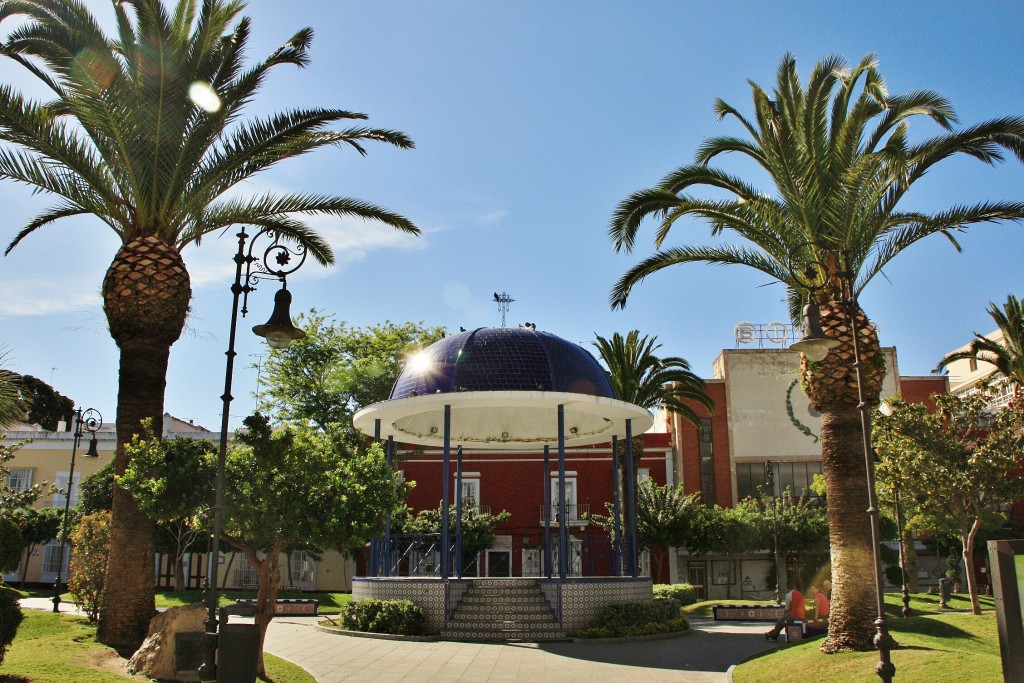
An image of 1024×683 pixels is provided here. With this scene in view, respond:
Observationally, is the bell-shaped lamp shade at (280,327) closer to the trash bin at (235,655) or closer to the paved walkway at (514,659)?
the trash bin at (235,655)

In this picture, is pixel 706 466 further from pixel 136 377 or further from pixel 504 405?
pixel 136 377

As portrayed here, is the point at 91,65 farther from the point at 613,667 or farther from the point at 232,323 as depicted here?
the point at 613,667

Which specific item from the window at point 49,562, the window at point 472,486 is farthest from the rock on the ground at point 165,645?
the window at point 49,562

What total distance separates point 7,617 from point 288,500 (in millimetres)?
3769

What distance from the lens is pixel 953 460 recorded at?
21203 millimetres

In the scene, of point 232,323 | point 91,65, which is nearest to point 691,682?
point 232,323

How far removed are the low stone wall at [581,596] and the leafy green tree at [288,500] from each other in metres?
6.24

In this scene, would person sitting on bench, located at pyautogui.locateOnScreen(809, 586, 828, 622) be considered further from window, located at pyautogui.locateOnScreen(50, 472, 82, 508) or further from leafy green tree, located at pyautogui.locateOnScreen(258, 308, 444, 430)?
window, located at pyautogui.locateOnScreen(50, 472, 82, 508)

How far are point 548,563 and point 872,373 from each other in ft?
26.8

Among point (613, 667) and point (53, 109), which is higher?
point (53, 109)

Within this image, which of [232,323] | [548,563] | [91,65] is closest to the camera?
[232,323]

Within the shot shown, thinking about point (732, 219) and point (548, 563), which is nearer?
point (732, 219)

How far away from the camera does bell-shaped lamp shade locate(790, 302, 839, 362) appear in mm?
10203

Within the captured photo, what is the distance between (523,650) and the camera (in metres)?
16.2
